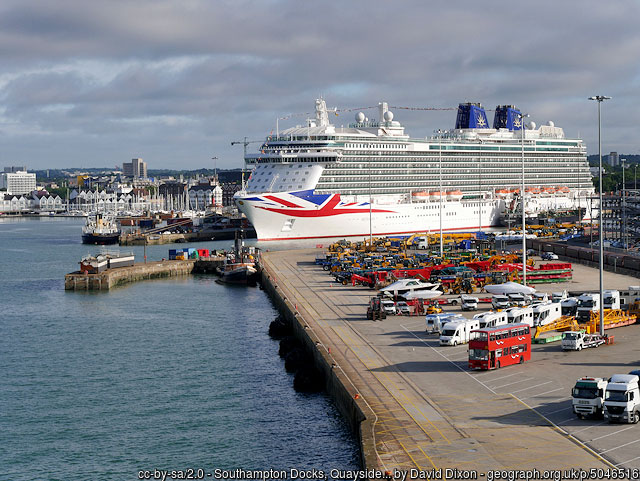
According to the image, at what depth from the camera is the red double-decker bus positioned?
30938mm

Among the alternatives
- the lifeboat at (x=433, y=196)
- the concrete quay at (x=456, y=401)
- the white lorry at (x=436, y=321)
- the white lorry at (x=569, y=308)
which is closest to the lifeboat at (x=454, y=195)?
the lifeboat at (x=433, y=196)

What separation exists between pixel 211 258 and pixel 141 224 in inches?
3500

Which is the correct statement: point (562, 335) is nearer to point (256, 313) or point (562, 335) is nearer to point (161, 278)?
point (256, 313)

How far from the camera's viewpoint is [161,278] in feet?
258

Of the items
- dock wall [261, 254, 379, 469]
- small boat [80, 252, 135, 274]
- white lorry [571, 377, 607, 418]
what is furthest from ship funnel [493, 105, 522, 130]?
white lorry [571, 377, 607, 418]

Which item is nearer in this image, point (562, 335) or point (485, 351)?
point (485, 351)

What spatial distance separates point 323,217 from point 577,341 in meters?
61.6

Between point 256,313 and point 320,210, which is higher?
point 320,210

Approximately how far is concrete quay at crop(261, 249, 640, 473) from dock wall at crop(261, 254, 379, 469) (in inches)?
1.9

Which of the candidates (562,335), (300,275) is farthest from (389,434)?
(300,275)

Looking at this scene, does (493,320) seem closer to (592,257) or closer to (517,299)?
(517,299)

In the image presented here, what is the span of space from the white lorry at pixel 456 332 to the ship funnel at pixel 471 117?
91.3m

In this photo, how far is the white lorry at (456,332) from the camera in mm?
35781

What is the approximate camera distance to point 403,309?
45.3 meters
